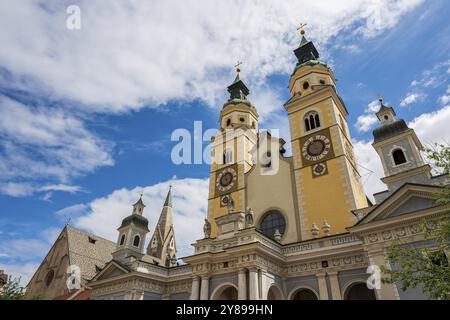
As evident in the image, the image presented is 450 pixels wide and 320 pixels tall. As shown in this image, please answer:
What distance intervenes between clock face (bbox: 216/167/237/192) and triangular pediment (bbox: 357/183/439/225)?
1548 centimetres

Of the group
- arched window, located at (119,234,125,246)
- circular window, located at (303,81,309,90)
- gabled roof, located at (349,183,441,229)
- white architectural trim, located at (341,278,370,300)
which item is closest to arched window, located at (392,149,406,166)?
gabled roof, located at (349,183,441,229)

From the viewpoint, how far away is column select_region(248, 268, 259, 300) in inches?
668

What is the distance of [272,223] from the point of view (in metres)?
25.2

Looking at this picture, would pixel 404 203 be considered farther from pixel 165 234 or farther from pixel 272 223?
pixel 165 234

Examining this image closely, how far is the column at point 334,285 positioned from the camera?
17.3m

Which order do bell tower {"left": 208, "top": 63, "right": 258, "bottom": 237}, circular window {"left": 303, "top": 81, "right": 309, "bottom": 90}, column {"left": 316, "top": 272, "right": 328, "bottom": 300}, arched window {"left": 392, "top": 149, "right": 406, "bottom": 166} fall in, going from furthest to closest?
circular window {"left": 303, "top": 81, "right": 309, "bottom": 90} < bell tower {"left": 208, "top": 63, "right": 258, "bottom": 237} < arched window {"left": 392, "top": 149, "right": 406, "bottom": 166} < column {"left": 316, "top": 272, "right": 328, "bottom": 300}

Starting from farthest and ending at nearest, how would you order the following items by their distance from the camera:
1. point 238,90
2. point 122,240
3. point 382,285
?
point 238,90 < point 122,240 < point 382,285

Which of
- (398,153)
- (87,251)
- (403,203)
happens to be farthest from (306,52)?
(87,251)

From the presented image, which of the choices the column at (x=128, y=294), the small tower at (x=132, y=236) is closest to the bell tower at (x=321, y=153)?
the column at (x=128, y=294)

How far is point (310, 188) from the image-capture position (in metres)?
24.3

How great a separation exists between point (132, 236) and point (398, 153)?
24456 mm

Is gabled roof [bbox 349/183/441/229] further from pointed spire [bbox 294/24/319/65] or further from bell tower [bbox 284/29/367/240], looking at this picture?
pointed spire [bbox 294/24/319/65]

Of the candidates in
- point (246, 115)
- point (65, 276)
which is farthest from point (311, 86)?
point (65, 276)
